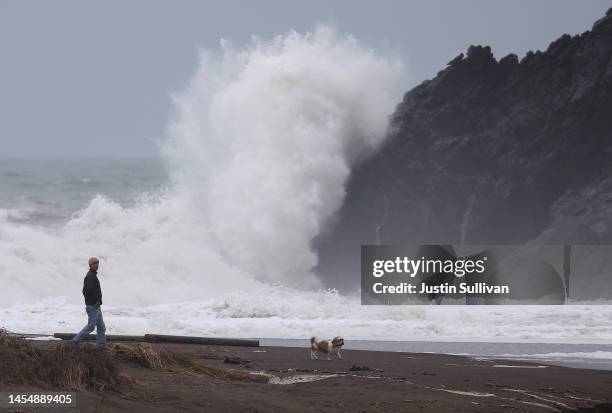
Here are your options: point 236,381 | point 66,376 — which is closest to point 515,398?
point 236,381

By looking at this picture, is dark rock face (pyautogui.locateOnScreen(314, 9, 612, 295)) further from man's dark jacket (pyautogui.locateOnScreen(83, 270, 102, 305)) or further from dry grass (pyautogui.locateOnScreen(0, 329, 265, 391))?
dry grass (pyautogui.locateOnScreen(0, 329, 265, 391))

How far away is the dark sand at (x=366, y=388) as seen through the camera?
31.4 ft

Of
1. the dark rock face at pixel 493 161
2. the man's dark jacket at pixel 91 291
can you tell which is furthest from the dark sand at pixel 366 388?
the dark rock face at pixel 493 161

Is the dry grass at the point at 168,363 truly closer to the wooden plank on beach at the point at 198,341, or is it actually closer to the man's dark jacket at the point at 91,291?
the man's dark jacket at the point at 91,291

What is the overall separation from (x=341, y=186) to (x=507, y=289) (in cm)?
667

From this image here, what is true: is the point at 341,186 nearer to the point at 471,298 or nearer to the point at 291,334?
the point at 471,298

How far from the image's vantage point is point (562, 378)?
1282 centimetres

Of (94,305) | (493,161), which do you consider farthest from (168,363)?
(493,161)

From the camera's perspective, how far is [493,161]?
2930 cm

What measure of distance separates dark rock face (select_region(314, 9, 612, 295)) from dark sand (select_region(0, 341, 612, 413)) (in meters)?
14.3

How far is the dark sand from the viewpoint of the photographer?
9.58 meters

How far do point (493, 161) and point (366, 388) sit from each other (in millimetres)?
19003

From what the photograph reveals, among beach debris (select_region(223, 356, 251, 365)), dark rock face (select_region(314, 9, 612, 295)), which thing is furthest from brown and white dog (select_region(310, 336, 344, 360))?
dark rock face (select_region(314, 9, 612, 295))

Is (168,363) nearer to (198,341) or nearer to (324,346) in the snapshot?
(324,346)
